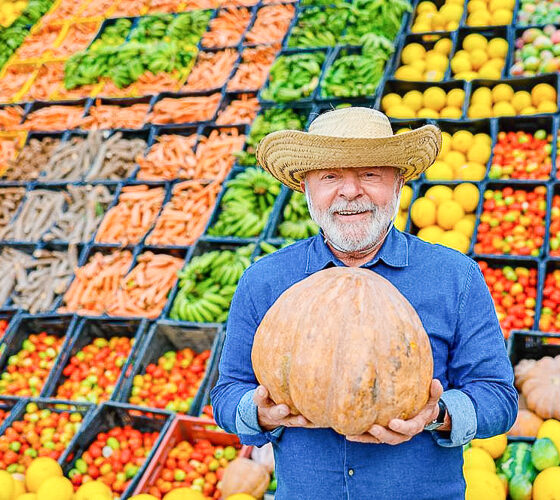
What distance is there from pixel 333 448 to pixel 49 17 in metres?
9.50

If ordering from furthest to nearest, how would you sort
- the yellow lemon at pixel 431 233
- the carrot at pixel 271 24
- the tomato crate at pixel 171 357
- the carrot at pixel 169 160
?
the carrot at pixel 271 24 < the carrot at pixel 169 160 < the yellow lemon at pixel 431 233 < the tomato crate at pixel 171 357

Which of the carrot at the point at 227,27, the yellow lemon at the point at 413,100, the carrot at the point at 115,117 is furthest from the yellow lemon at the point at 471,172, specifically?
the carrot at the point at 227,27

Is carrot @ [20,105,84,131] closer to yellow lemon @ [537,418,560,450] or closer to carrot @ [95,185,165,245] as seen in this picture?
carrot @ [95,185,165,245]

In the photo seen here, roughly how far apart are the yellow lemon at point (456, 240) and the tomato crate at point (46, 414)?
2815 millimetres

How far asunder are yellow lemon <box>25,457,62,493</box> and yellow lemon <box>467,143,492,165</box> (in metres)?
3.93

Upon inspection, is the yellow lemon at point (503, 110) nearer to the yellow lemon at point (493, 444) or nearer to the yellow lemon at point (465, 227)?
the yellow lemon at point (465, 227)

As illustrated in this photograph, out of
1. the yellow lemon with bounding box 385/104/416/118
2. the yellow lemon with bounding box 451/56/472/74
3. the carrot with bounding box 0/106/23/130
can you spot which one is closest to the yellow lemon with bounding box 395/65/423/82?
the yellow lemon with bounding box 451/56/472/74

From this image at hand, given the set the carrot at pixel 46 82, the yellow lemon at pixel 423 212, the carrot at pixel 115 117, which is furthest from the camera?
the carrot at pixel 46 82

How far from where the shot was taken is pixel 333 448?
1.65 metres

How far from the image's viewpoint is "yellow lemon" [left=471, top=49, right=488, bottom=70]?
223 inches

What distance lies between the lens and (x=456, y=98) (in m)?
5.26

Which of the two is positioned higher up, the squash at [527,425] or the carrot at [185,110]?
the carrot at [185,110]

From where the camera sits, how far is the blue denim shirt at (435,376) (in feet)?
5.26

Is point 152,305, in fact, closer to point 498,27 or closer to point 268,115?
point 268,115
